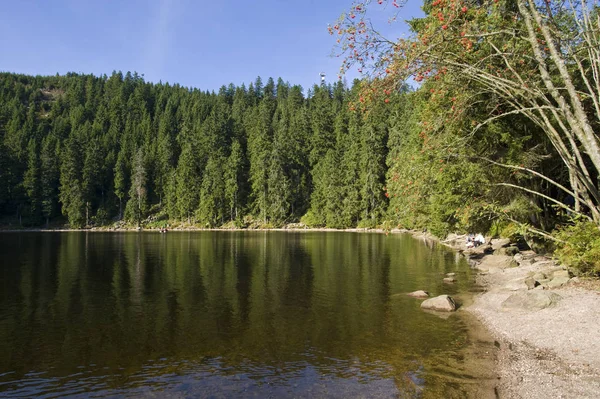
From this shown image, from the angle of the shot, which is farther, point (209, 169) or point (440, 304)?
point (209, 169)

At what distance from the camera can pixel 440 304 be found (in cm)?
1822

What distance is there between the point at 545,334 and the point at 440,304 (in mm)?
5460

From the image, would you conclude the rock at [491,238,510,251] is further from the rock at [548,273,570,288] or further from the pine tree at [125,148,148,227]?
the pine tree at [125,148,148,227]

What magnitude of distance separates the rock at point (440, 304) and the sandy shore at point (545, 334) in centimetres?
64

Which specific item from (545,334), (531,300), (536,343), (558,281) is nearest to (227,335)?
(536,343)

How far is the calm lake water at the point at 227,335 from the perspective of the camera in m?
10.8

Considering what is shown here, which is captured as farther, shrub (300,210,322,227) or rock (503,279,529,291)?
shrub (300,210,322,227)

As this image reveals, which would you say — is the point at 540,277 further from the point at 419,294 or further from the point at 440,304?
the point at 440,304

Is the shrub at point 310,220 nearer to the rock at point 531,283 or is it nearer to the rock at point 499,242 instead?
the rock at point 499,242

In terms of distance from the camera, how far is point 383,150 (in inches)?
3767

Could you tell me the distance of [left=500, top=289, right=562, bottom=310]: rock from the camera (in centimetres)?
1553

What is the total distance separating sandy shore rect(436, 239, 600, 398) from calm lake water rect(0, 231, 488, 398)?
1.31m

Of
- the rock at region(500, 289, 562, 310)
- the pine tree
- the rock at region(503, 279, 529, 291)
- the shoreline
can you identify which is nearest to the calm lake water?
the shoreline

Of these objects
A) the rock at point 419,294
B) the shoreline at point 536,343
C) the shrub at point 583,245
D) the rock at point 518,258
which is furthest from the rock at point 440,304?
the rock at point 518,258
